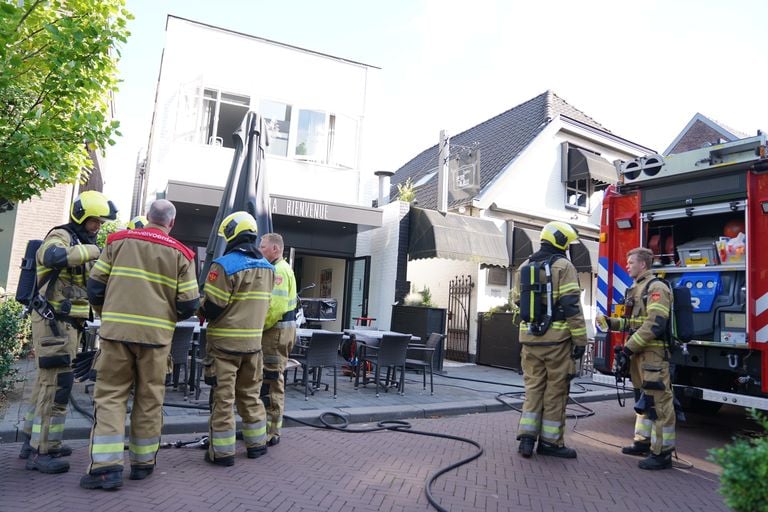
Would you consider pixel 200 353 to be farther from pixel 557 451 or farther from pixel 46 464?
pixel 557 451

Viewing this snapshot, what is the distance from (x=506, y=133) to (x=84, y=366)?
48.1 ft

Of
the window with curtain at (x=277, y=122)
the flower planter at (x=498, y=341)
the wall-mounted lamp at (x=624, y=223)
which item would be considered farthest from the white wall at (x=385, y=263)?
the wall-mounted lamp at (x=624, y=223)

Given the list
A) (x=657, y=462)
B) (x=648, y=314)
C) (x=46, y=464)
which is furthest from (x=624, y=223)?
(x=46, y=464)

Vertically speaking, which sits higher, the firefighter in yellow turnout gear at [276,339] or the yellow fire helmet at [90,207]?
the yellow fire helmet at [90,207]

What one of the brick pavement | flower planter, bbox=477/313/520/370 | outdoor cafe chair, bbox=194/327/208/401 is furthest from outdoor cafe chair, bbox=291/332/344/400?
flower planter, bbox=477/313/520/370

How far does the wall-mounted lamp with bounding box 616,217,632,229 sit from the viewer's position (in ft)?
22.9

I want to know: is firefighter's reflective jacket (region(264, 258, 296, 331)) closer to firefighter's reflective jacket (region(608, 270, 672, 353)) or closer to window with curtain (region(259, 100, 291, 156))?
firefighter's reflective jacket (region(608, 270, 672, 353))

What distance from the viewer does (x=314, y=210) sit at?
11539 millimetres

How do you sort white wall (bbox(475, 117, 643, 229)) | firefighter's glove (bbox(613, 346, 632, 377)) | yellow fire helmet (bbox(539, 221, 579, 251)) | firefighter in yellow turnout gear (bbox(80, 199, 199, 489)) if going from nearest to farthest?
firefighter in yellow turnout gear (bbox(80, 199, 199, 489)) → firefighter's glove (bbox(613, 346, 632, 377)) → yellow fire helmet (bbox(539, 221, 579, 251)) → white wall (bbox(475, 117, 643, 229))

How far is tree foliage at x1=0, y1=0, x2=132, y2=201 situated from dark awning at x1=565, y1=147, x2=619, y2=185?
12.2 meters

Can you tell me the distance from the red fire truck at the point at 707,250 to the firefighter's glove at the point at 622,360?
120 centimetres

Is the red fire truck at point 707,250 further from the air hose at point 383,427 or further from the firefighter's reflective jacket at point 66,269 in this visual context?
the firefighter's reflective jacket at point 66,269

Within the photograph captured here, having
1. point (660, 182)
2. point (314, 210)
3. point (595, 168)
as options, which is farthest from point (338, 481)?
point (595, 168)

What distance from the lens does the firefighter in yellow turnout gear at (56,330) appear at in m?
4.09
